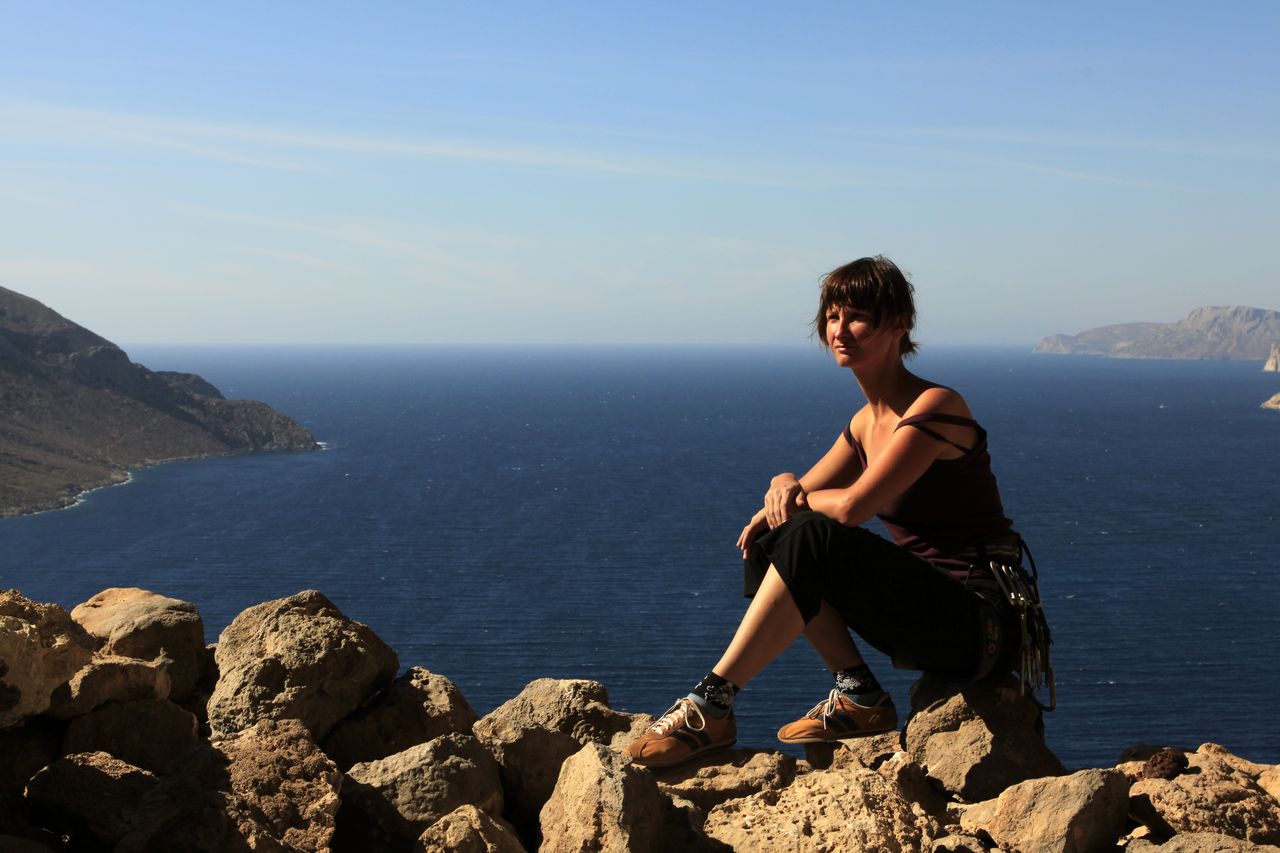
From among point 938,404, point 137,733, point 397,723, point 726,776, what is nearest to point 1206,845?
point 726,776

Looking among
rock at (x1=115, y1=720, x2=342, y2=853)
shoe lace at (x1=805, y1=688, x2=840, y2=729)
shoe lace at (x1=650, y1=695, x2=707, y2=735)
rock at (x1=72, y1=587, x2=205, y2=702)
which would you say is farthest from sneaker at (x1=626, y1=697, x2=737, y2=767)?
rock at (x1=72, y1=587, x2=205, y2=702)

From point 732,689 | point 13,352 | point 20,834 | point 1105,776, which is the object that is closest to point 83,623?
point 20,834

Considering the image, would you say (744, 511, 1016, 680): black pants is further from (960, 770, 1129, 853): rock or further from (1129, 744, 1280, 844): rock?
(1129, 744, 1280, 844): rock

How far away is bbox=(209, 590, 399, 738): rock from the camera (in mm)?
6930

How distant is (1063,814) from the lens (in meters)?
5.80

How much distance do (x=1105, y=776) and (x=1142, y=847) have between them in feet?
1.26

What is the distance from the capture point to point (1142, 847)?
5711 mm

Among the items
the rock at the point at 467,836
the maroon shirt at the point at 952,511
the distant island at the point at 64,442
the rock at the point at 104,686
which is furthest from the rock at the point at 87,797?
the distant island at the point at 64,442

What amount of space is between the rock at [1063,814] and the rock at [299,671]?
381cm

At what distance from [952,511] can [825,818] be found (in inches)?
78.7

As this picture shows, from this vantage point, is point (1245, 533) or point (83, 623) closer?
point (83, 623)

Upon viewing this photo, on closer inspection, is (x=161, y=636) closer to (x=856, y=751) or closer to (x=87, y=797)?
(x=87, y=797)

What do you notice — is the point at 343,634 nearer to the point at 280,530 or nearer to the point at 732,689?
the point at 732,689

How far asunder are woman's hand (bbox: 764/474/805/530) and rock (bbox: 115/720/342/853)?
2.77 metres
